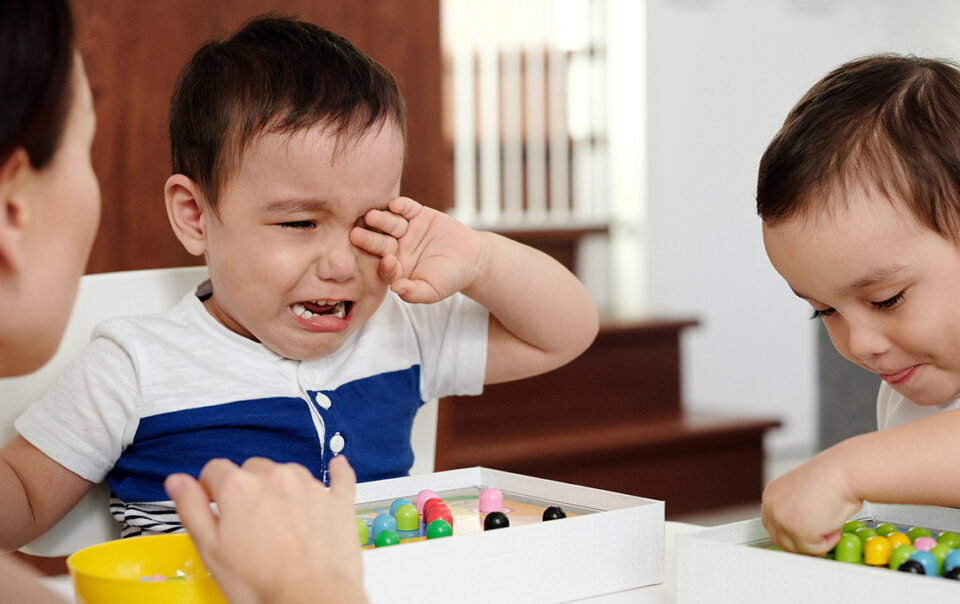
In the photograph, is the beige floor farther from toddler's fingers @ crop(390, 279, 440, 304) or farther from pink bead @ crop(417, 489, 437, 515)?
pink bead @ crop(417, 489, 437, 515)

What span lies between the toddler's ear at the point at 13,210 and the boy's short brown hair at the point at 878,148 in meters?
0.62

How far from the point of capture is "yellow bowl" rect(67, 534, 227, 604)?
574 mm

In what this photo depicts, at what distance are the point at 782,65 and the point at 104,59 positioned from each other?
3.60 m

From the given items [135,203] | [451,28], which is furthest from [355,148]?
[451,28]

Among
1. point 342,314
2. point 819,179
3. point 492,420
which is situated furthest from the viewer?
point 492,420

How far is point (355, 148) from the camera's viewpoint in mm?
955

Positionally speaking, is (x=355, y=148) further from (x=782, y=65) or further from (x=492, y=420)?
(x=782, y=65)

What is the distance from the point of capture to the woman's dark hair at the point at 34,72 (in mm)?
491

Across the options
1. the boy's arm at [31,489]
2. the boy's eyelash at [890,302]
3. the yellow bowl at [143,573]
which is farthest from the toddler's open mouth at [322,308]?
the boy's eyelash at [890,302]

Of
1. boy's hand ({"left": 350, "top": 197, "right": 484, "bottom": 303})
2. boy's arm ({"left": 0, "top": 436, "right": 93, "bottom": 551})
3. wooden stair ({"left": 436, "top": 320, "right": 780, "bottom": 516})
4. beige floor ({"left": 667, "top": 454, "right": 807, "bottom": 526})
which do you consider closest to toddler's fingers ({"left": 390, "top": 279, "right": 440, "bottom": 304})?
boy's hand ({"left": 350, "top": 197, "right": 484, "bottom": 303})

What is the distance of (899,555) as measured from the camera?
0.65m

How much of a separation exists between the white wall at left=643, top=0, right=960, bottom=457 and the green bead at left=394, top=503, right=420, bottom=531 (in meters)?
3.69

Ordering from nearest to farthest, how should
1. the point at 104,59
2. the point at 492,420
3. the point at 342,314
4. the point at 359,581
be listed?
the point at 359,581 < the point at 342,314 < the point at 104,59 < the point at 492,420

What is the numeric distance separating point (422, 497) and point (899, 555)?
34 cm
